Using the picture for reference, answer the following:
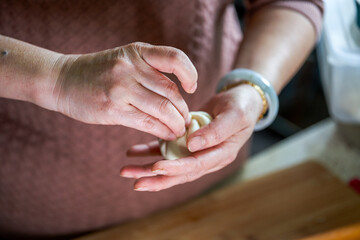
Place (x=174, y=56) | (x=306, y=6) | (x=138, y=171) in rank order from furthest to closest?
(x=306, y=6) < (x=138, y=171) < (x=174, y=56)

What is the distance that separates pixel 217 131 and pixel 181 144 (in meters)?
0.05

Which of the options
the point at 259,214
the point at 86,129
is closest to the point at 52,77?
the point at 86,129

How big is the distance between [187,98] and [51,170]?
220mm

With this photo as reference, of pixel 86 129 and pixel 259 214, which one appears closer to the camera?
pixel 86 129

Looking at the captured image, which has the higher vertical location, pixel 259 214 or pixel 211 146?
pixel 211 146

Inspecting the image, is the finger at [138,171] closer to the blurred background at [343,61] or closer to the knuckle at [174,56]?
the knuckle at [174,56]

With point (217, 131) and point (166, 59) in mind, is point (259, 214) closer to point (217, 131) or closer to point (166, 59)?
point (217, 131)

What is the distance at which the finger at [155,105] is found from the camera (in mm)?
320

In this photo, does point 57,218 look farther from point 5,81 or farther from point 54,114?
point 5,81

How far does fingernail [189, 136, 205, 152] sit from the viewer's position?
14.9 inches

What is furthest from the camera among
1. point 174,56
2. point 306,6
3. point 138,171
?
point 306,6

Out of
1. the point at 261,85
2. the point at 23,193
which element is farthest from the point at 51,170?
the point at 261,85

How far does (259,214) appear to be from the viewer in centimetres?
59

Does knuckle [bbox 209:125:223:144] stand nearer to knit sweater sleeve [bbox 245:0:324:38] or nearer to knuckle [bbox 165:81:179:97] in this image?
knuckle [bbox 165:81:179:97]
